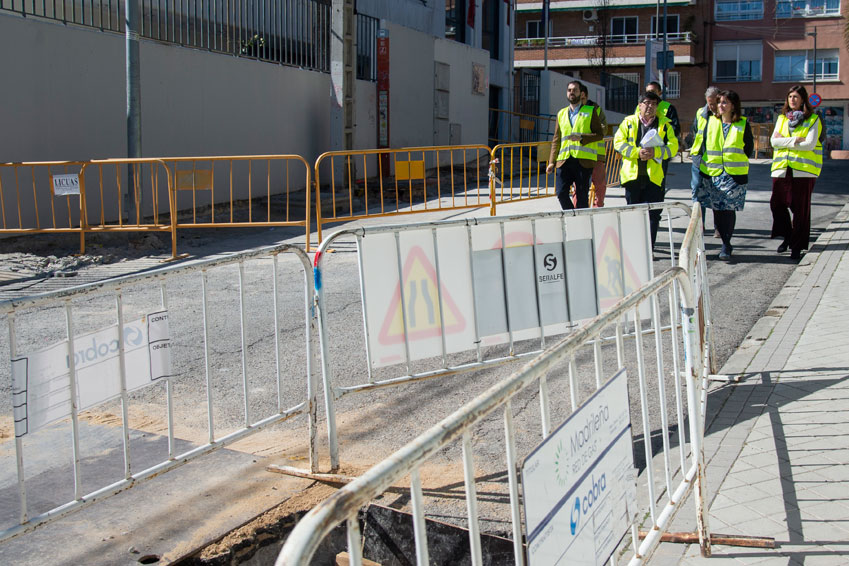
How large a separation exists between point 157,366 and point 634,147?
7.24 m

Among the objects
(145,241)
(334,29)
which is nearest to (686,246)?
(145,241)

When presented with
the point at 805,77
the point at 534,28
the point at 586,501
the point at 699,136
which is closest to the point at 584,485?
the point at 586,501

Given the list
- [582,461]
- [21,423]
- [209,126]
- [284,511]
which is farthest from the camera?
[209,126]

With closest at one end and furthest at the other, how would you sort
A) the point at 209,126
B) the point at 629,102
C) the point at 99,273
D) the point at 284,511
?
the point at 284,511 < the point at 99,273 < the point at 209,126 < the point at 629,102

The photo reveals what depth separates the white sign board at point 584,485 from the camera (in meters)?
2.29

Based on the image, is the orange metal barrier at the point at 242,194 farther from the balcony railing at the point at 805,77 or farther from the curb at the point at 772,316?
the balcony railing at the point at 805,77

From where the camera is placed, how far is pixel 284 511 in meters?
4.25

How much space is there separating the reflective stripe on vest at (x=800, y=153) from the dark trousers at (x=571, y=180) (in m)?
2.31

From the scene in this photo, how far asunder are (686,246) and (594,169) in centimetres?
826

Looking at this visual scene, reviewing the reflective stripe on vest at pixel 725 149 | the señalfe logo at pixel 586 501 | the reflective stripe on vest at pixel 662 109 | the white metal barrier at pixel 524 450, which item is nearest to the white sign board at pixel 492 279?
the white metal barrier at pixel 524 450

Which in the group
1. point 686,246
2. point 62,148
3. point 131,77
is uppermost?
point 131,77

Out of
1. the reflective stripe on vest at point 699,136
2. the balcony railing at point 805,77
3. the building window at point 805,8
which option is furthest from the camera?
the building window at point 805,8

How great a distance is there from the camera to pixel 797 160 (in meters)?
10.9

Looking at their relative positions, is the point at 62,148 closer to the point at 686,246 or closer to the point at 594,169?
the point at 594,169
